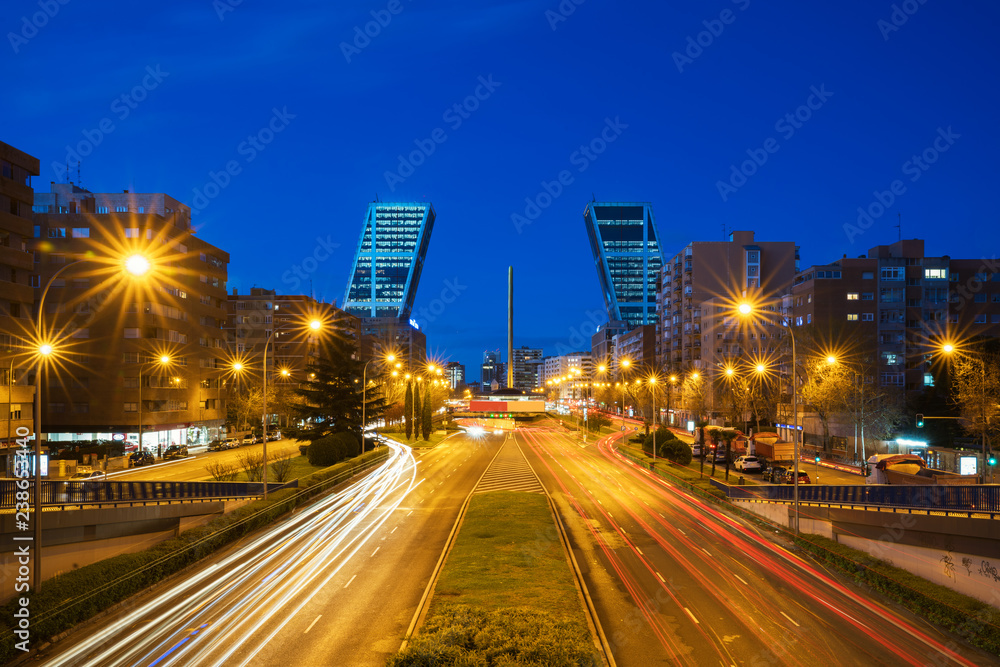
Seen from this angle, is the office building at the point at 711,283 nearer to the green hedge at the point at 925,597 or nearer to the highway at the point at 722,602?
the highway at the point at 722,602

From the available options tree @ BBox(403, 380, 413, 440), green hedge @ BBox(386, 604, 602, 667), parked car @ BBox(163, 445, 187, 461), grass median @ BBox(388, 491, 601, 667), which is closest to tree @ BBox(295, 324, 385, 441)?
parked car @ BBox(163, 445, 187, 461)

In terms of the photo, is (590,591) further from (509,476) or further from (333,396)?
(333,396)

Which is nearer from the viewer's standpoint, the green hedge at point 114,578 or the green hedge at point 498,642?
the green hedge at point 498,642

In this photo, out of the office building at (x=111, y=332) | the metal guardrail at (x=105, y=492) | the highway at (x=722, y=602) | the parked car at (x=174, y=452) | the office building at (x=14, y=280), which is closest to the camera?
the highway at (x=722, y=602)

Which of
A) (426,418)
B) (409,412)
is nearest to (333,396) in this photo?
(409,412)

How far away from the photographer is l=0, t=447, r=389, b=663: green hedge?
17.0 m

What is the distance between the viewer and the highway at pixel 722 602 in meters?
17.0

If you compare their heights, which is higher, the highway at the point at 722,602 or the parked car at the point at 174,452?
the parked car at the point at 174,452

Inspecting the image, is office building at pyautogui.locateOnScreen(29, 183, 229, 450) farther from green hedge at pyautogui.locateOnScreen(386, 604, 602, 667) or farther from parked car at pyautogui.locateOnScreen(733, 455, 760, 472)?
green hedge at pyautogui.locateOnScreen(386, 604, 602, 667)

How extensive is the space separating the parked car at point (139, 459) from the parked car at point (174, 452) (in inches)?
109

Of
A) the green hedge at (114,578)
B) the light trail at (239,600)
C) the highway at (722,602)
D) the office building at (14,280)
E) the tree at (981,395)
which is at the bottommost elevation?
the highway at (722,602)

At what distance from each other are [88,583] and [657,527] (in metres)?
25.1

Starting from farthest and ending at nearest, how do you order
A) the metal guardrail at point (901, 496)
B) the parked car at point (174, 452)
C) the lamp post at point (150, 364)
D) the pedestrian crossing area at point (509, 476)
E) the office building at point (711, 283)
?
1. the office building at point (711, 283)
2. the parked car at point (174, 452)
3. the lamp post at point (150, 364)
4. the pedestrian crossing area at point (509, 476)
5. the metal guardrail at point (901, 496)

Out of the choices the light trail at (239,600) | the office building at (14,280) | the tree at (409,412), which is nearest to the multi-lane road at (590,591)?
the light trail at (239,600)
